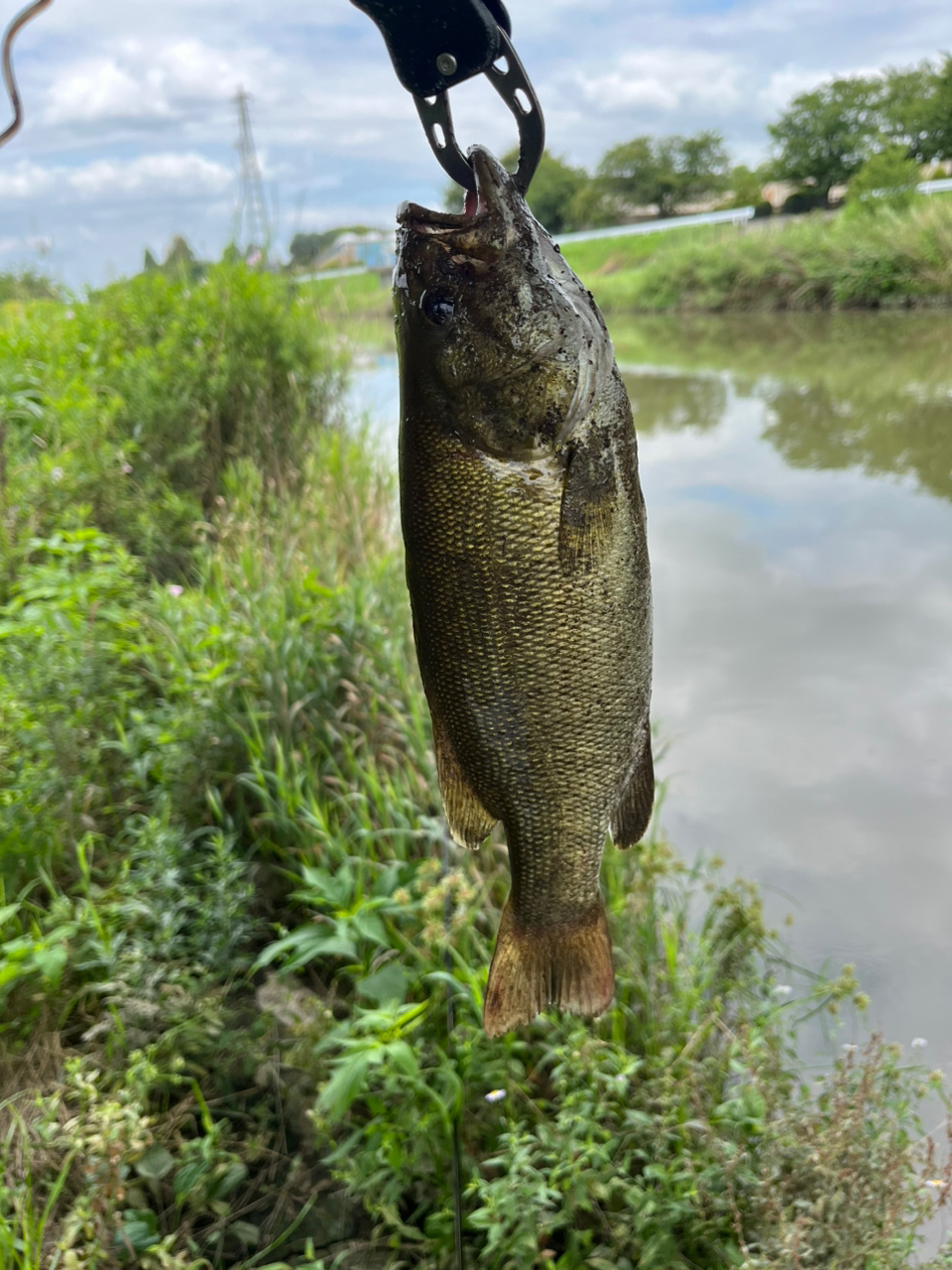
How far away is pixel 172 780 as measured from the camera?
281cm

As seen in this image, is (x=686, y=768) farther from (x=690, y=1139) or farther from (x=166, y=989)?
(x=166, y=989)

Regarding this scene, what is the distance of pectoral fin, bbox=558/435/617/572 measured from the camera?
951mm

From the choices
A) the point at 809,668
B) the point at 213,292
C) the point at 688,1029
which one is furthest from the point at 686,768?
the point at 213,292

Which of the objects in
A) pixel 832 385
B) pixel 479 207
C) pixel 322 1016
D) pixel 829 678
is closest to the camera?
pixel 479 207

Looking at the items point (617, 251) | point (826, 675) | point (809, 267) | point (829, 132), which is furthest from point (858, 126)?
point (826, 675)

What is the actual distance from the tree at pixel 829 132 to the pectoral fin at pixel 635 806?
35.9m

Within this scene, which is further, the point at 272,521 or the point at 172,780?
the point at 272,521

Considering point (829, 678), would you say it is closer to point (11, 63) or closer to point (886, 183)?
point (11, 63)

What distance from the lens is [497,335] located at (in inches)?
38.6

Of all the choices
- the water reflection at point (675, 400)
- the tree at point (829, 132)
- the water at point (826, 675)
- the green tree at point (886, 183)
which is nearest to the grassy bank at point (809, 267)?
the green tree at point (886, 183)

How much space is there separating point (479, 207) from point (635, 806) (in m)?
0.78

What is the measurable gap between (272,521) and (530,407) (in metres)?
3.61

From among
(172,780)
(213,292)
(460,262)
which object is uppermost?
(213,292)

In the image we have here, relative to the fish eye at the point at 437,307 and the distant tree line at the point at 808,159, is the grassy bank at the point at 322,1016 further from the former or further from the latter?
the distant tree line at the point at 808,159
